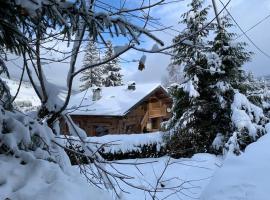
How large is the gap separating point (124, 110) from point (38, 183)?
19853 millimetres

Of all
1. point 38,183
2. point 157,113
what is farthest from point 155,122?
point 38,183

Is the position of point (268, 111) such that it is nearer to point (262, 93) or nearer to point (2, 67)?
point (262, 93)

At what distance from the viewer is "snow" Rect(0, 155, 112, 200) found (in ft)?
6.24

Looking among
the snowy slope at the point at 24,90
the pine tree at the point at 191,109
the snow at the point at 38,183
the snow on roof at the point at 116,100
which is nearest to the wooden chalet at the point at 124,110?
the snow on roof at the point at 116,100

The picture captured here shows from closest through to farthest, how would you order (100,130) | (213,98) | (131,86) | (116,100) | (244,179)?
(244,179)
(213,98)
(100,130)
(116,100)
(131,86)

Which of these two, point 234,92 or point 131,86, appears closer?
point 234,92

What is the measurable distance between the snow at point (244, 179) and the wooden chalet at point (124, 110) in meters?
17.2

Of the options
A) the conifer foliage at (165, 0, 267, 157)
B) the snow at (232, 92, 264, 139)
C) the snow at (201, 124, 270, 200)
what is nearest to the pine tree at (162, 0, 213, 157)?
the conifer foliage at (165, 0, 267, 157)

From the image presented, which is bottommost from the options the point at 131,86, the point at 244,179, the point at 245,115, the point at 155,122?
the point at 244,179

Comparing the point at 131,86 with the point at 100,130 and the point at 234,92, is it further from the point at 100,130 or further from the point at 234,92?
the point at 234,92

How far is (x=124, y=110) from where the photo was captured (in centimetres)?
2186

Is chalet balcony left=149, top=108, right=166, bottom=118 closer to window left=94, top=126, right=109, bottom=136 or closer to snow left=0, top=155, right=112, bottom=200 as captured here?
window left=94, top=126, right=109, bottom=136

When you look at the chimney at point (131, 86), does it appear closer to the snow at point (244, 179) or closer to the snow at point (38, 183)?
the snow at point (244, 179)

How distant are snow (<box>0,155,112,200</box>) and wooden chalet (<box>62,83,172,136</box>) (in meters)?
18.2
